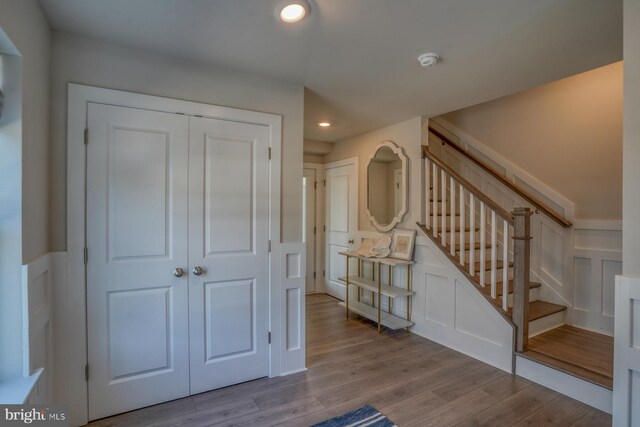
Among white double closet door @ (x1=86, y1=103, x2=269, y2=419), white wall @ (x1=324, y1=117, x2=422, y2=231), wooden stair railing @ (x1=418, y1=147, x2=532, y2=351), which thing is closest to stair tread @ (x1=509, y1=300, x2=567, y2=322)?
wooden stair railing @ (x1=418, y1=147, x2=532, y2=351)

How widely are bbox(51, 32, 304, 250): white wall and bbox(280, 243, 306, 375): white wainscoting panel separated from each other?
0.45 feet

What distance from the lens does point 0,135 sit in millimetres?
1321

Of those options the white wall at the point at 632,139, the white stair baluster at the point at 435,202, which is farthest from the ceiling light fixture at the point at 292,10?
the white stair baluster at the point at 435,202

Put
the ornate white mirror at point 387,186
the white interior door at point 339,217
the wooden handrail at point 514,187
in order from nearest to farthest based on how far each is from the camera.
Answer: the wooden handrail at point 514,187 → the ornate white mirror at point 387,186 → the white interior door at point 339,217

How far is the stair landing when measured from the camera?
2158 millimetres

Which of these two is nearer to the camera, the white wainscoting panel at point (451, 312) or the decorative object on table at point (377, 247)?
the white wainscoting panel at point (451, 312)

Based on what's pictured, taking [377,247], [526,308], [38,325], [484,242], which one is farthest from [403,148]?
[38,325]

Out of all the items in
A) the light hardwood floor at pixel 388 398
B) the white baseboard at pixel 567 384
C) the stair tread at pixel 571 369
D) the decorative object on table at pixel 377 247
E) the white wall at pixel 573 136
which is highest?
the white wall at pixel 573 136

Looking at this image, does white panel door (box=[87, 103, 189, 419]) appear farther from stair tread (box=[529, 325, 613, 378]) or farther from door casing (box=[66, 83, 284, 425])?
stair tread (box=[529, 325, 613, 378])

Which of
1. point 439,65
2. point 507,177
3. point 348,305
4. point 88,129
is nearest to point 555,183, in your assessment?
point 507,177

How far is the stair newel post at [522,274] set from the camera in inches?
97.1

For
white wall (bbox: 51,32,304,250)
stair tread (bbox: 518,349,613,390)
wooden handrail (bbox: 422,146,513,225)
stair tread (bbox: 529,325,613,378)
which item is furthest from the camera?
wooden handrail (bbox: 422,146,513,225)

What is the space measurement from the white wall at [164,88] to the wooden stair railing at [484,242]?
155 cm

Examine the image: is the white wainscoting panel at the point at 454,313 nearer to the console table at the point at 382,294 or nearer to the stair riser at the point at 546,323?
the console table at the point at 382,294
